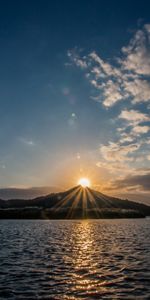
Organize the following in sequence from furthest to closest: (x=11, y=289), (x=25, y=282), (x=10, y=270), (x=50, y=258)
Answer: (x=50, y=258), (x=10, y=270), (x=25, y=282), (x=11, y=289)

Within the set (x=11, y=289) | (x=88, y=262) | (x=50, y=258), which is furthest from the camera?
(x=50, y=258)

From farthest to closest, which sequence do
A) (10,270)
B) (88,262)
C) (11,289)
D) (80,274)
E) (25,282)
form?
1. (88,262)
2. (10,270)
3. (80,274)
4. (25,282)
5. (11,289)

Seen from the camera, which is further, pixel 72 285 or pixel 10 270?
pixel 10 270

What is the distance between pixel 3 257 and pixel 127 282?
859 inches

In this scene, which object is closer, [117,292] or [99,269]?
[117,292]

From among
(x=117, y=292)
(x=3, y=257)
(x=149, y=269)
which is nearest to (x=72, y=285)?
(x=117, y=292)

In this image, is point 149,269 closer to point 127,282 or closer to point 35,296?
point 127,282

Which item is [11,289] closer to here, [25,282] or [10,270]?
[25,282]

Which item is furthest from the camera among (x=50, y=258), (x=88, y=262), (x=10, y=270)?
(x=50, y=258)

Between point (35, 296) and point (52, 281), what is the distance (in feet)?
17.4

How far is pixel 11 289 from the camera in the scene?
25.6 meters

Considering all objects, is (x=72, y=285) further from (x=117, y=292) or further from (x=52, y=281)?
(x=117, y=292)

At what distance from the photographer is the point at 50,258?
42.5 m

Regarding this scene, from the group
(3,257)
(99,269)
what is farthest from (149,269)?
(3,257)
